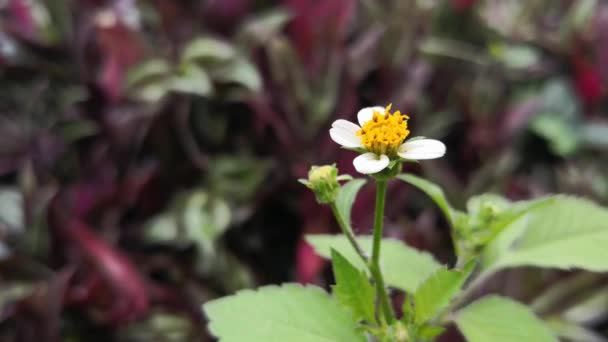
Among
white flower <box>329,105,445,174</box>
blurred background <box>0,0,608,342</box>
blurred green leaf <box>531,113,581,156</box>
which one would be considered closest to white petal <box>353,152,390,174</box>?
white flower <box>329,105,445,174</box>

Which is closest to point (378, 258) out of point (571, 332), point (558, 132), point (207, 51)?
point (571, 332)

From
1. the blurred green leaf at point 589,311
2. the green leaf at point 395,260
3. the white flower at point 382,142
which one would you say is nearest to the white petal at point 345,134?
the white flower at point 382,142

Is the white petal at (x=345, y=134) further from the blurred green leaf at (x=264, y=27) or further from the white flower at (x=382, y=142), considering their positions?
the blurred green leaf at (x=264, y=27)

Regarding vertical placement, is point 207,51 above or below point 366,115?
above

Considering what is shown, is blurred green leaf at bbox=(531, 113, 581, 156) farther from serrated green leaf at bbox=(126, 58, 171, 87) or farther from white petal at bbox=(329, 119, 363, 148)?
white petal at bbox=(329, 119, 363, 148)

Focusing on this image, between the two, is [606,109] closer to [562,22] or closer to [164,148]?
[562,22]

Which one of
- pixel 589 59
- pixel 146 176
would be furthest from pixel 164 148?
pixel 589 59

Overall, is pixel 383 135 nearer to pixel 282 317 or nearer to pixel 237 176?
pixel 282 317
